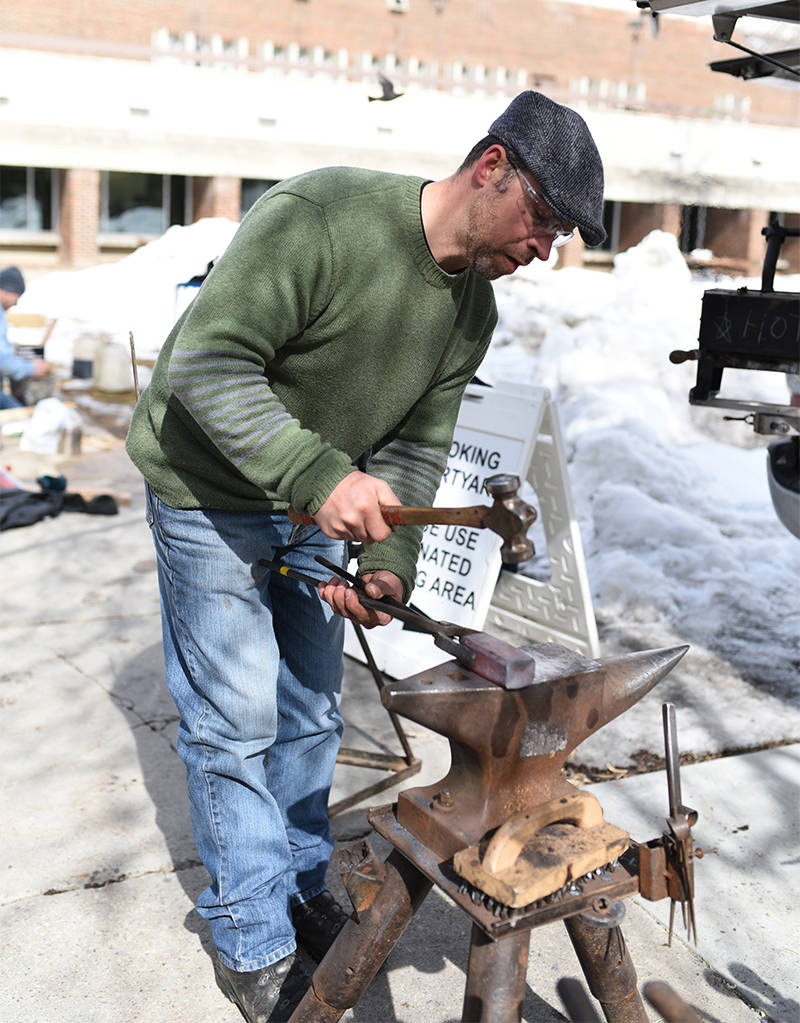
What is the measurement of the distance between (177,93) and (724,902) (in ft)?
84.1

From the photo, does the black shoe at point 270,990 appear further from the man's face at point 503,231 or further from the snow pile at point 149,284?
the snow pile at point 149,284

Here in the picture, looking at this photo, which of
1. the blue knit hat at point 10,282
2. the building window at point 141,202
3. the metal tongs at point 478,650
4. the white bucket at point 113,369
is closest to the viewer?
the metal tongs at point 478,650

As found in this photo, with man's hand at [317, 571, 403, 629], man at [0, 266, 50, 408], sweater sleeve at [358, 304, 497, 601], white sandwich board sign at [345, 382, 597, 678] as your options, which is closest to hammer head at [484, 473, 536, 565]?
man's hand at [317, 571, 403, 629]

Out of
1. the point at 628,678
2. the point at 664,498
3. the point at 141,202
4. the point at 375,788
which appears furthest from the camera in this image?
the point at 141,202

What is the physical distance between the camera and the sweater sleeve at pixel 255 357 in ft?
7.22

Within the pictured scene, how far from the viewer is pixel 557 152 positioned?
6.99 ft

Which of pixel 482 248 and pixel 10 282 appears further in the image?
pixel 10 282

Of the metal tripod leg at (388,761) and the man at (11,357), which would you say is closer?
the metal tripod leg at (388,761)

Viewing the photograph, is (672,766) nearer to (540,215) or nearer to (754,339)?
(540,215)

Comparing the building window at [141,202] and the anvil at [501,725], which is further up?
the anvil at [501,725]

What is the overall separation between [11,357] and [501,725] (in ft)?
27.6

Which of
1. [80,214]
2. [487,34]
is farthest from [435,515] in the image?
[487,34]

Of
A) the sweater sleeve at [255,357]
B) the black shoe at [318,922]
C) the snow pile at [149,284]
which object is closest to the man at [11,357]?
the snow pile at [149,284]

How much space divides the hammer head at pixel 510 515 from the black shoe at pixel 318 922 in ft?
4.88
